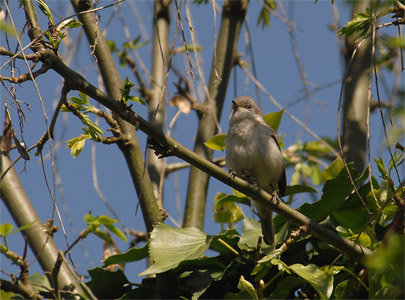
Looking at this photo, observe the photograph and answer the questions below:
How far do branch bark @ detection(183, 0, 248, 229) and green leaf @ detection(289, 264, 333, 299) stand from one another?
5.80 feet

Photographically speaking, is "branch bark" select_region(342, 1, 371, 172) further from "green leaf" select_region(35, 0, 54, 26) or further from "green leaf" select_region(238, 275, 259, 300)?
"green leaf" select_region(35, 0, 54, 26)

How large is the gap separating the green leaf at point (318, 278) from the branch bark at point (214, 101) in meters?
1.77

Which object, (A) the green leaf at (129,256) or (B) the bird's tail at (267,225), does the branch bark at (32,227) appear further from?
(B) the bird's tail at (267,225)

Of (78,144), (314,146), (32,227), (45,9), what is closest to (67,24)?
(45,9)

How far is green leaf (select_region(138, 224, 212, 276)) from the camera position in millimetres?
3193

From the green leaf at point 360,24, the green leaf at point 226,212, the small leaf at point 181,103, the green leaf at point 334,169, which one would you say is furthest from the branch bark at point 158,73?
the green leaf at point 360,24

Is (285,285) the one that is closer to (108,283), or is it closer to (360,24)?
(108,283)

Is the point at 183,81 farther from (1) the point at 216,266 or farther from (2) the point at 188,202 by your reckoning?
(1) the point at 216,266

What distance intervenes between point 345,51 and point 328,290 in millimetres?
2737

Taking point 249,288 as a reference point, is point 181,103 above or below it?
above

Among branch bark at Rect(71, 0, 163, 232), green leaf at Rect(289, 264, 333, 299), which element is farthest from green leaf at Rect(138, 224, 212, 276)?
green leaf at Rect(289, 264, 333, 299)

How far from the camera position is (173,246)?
10.9 feet

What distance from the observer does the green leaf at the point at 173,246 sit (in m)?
3.19

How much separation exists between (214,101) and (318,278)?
2.59 meters
